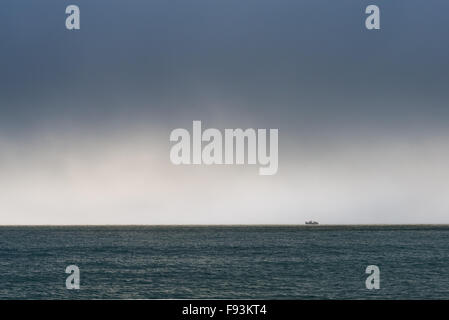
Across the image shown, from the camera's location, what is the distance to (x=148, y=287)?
37.0m

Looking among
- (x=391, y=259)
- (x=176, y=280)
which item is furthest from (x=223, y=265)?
(x=391, y=259)

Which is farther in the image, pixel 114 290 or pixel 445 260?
pixel 445 260
